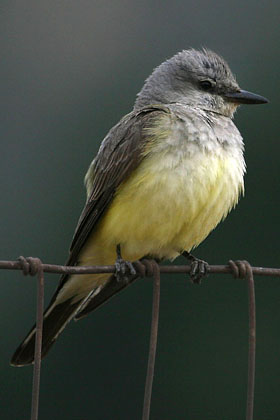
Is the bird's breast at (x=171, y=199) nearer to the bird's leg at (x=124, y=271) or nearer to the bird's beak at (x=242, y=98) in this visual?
the bird's leg at (x=124, y=271)

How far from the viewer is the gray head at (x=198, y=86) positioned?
18.3 feet

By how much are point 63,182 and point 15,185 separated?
802mm

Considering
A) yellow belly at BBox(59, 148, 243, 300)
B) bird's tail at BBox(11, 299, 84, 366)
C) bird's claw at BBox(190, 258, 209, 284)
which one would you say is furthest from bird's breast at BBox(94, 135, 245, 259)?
bird's tail at BBox(11, 299, 84, 366)

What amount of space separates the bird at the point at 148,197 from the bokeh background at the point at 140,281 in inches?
260

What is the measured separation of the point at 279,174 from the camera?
1300cm

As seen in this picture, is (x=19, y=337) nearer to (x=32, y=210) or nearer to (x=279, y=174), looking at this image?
(x=32, y=210)

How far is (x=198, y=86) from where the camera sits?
5.65 m

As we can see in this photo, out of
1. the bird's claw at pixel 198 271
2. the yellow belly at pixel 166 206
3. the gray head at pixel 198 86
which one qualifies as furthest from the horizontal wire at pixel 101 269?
the gray head at pixel 198 86

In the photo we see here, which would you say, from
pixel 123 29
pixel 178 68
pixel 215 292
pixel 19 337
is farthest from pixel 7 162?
pixel 178 68

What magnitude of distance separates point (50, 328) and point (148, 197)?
0.64 metres

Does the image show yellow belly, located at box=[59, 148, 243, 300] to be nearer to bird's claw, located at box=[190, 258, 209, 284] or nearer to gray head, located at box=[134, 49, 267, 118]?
bird's claw, located at box=[190, 258, 209, 284]

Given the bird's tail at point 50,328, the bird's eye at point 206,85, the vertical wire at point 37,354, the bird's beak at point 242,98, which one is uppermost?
the bird's eye at point 206,85

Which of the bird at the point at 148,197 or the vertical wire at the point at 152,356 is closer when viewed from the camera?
the vertical wire at the point at 152,356

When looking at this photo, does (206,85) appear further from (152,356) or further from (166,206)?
(152,356)
